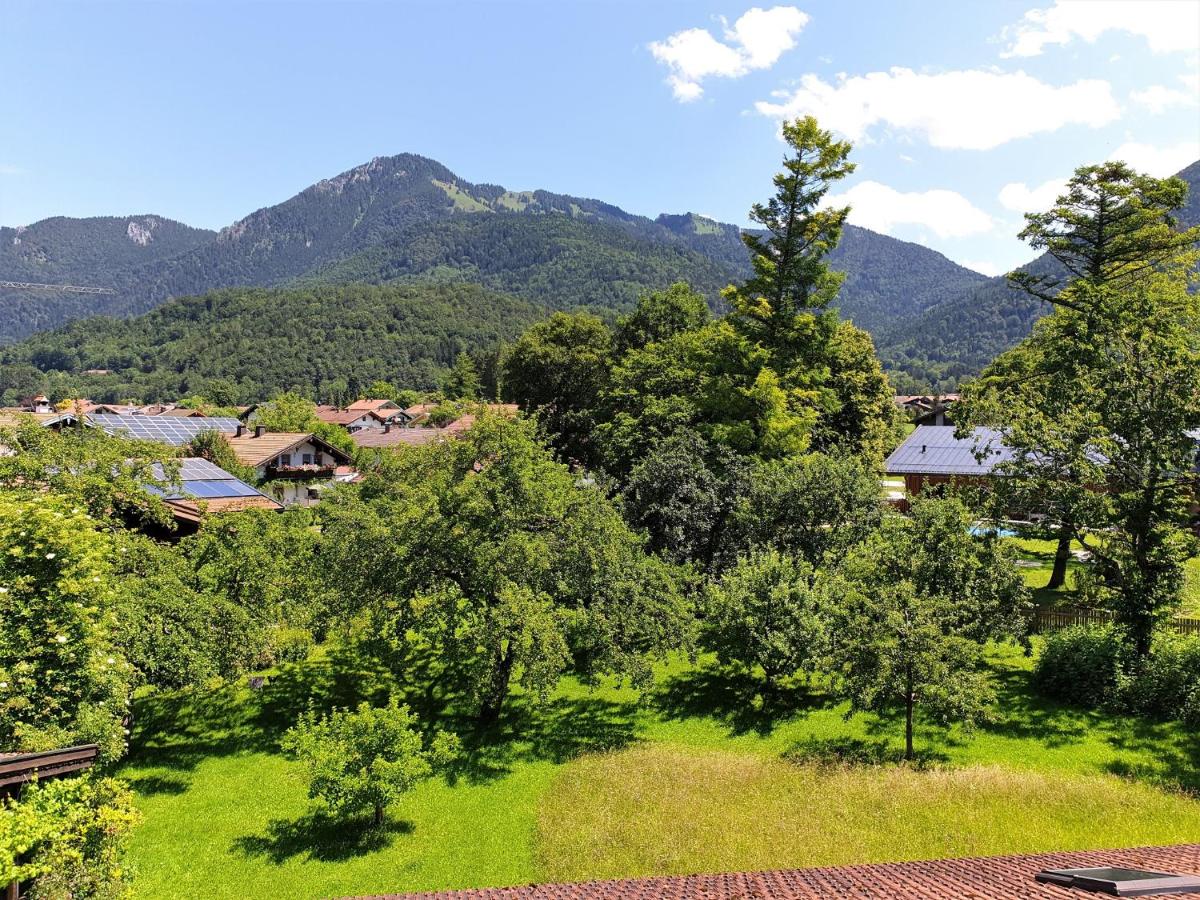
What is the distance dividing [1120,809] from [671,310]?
43.0m

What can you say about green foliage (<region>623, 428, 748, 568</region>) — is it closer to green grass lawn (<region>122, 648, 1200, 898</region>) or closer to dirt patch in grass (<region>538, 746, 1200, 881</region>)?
green grass lawn (<region>122, 648, 1200, 898</region>)

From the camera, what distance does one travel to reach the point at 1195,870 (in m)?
8.23

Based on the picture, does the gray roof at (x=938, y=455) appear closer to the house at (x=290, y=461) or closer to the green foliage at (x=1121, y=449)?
the green foliage at (x=1121, y=449)

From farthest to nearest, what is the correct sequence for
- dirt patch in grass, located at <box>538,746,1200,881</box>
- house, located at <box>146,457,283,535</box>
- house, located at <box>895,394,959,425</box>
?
1. house, located at <box>895,394,959,425</box>
2. house, located at <box>146,457,283,535</box>
3. dirt patch in grass, located at <box>538,746,1200,881</box>

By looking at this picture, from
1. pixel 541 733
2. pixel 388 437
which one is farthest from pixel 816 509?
pixel 388 437

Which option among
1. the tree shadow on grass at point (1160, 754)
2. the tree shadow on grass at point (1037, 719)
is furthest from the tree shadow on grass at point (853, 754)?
the tree shadow on grass at point (1160, 754)

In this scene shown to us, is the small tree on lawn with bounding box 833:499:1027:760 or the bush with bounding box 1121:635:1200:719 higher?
the small tree on lawn with bounding box 833:499:1027:760

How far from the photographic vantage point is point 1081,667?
2019 centimetres

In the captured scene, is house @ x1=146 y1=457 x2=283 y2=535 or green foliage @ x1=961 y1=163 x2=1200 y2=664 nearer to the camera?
green foliage @ x1=961 y1=163 x2=1200 y2=664

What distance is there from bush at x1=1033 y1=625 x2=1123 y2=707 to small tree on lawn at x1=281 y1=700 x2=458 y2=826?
1846 centimetres

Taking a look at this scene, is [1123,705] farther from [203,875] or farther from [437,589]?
[203,875]

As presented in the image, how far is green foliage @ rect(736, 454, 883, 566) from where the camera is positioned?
25828mm

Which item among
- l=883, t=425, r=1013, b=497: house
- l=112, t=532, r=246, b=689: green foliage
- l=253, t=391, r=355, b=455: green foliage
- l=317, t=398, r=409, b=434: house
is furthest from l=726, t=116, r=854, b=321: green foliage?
l=317, t=398, r=409, b=434: house

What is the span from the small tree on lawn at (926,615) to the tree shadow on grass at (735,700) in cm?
225
